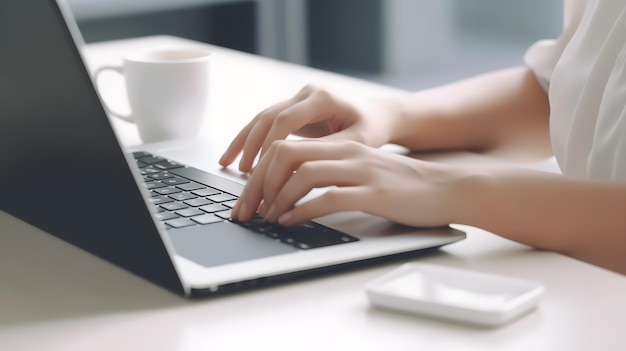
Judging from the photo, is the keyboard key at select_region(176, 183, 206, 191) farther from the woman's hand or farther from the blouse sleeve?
the blouse sleeve

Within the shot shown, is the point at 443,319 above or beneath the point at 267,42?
above

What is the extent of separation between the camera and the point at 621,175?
35.1 inches

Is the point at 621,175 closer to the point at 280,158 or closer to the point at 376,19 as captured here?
the point at 280,158

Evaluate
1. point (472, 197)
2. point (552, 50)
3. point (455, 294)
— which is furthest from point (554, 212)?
point (552, 50)

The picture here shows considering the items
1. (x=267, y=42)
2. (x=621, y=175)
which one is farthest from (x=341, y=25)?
(x=621, y=175)

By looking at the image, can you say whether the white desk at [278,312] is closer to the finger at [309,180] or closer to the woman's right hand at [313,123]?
the finger at [309,180]

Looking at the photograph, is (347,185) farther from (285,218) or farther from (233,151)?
(233,151)

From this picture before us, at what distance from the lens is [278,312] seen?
0.60 m

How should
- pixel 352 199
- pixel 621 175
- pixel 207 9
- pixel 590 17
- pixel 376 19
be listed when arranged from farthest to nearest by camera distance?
1. pixel 376 19
2. pixel 207 9
3. pixel 590 17
4. pixel 621 175
5. pixel 352 199

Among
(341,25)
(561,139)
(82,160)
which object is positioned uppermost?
(82,160)

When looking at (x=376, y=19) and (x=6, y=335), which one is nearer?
(x=6, y=335)

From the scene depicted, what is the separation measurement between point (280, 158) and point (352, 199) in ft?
0.22

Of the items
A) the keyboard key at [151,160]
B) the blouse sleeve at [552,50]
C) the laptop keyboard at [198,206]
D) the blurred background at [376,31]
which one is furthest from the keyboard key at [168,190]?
the blurred background at [376,31]

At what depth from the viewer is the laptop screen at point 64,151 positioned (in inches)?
23.0
